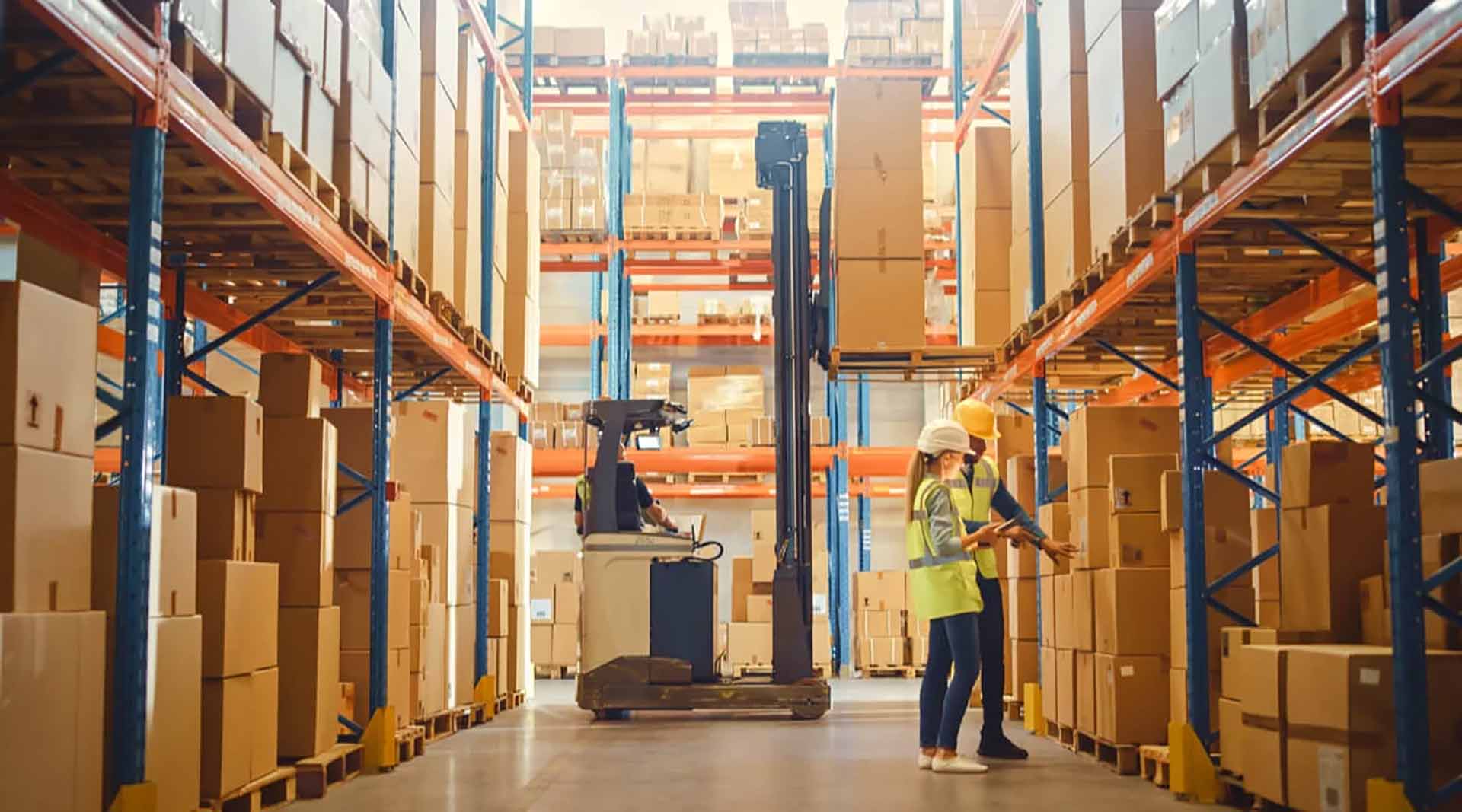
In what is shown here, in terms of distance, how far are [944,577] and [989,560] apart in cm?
98

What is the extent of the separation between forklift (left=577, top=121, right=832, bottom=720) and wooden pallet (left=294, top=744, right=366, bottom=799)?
2.69 metres

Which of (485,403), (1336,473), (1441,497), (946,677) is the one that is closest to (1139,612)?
(946,677)

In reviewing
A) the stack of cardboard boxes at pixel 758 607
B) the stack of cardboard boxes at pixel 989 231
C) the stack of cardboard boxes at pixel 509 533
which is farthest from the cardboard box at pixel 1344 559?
the stack of cardboard boxes at pixel 758 607

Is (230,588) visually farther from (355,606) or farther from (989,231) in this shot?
(989,231)

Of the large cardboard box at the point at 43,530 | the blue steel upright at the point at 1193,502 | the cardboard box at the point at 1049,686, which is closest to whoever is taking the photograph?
the large cardboard box at the point at 43,530

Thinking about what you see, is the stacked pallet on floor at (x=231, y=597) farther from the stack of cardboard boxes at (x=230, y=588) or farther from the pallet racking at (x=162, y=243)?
the pallet racking at (x=162, y=243)

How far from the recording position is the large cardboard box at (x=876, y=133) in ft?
38.7

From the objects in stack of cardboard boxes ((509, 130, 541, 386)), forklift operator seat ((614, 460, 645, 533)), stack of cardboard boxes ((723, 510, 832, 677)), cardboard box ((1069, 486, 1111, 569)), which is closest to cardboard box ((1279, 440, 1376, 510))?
cardboard box ((1069, 486, 1111, 569))

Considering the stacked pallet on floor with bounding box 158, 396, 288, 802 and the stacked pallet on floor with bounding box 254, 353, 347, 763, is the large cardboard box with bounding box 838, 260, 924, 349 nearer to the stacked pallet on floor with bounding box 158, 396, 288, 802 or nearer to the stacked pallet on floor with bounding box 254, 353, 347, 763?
the stacked pallet on floor with bounding box 254, 353, 347, 763

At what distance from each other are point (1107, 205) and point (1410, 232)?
1777mm

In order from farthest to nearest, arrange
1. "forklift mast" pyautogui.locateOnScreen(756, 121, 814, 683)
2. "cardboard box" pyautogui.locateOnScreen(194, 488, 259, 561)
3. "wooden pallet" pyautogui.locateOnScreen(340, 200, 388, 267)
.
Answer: "forklift mast" pyautogui.locateOnScreen(756, 121, 814, 683), "wooden pallet" pyautogui.locateOnScreen(340, 200, 388, 267), "cardboard box" pyautogui.locateOnScreen(194, 488, 259, 561)

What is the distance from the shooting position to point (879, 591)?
54.6ft

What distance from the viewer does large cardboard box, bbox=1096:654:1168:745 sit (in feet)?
25.0

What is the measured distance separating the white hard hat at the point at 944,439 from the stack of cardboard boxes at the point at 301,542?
285cm
